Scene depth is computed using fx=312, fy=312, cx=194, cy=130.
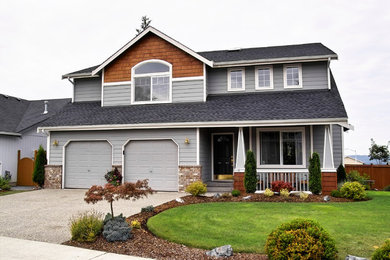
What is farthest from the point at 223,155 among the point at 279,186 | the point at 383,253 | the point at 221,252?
the point at 383,253

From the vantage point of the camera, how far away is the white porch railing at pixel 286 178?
12531 millimetres

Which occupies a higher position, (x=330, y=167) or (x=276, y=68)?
(x=276, y=68)

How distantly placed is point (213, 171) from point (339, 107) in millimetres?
6264

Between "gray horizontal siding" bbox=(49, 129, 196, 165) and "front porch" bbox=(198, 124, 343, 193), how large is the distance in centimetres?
49

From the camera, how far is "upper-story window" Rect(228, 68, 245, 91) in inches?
617

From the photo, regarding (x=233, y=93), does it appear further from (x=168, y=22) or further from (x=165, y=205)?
(x=168, y=22)

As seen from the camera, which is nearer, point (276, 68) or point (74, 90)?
point (276, 68)

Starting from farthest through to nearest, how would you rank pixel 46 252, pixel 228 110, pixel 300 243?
pixel 228 110, pixel 46 252, pixel 300 243

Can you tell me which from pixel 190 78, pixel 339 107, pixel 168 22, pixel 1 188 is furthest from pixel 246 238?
pixel 168 22

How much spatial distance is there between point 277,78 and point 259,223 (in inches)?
372

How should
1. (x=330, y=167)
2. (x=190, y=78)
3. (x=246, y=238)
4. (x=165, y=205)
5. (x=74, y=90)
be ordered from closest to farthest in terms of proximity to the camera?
(x=246, y=238) < (x=165, y=205) < (x=330, y=167) < (x=190, y=78) < (x=74, y=90)

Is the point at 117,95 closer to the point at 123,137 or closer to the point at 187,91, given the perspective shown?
the point at 123,137

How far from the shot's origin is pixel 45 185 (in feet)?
50.5

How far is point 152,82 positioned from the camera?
51.2 ft
